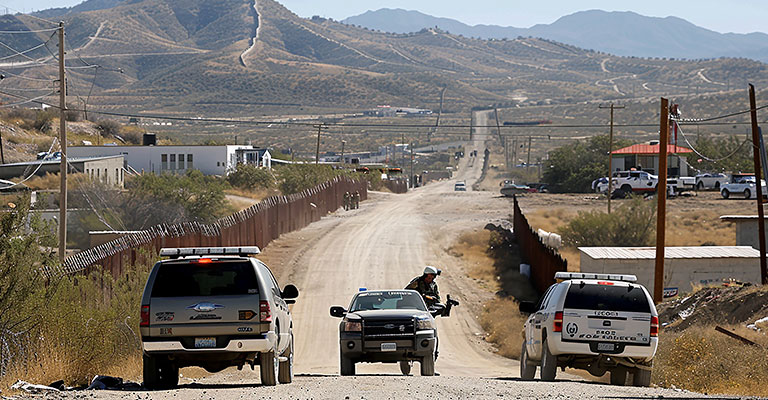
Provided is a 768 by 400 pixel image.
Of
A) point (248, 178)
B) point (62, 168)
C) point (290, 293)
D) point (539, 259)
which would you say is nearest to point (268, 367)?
point (290, 293)

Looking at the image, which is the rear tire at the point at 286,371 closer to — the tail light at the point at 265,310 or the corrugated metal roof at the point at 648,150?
the tail light at the point at 265,310

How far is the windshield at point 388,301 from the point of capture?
60.0 feet

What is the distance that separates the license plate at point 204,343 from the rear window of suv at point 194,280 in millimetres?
625

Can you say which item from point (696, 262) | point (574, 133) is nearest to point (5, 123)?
point (696, 262)

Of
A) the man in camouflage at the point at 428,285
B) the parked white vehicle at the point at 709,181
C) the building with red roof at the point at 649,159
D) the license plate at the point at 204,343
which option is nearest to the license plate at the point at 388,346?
the man in camouflage at the point at 428,285

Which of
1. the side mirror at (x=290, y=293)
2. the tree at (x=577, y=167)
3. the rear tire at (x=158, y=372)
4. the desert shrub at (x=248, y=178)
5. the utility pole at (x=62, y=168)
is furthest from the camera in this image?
the tree at (x=577, y=167)

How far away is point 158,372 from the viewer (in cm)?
1330

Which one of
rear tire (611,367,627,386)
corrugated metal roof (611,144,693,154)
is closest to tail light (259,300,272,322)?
rear tire (611,367,627,386)

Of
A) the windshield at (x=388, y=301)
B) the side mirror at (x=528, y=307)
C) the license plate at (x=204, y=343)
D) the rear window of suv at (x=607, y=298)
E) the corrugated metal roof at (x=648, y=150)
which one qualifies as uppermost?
the corrugated metal roof at (x=648, y=150)

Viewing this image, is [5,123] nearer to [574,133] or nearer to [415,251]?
[415,251]

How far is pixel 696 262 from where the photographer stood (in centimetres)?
3412

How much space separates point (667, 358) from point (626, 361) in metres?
3.53

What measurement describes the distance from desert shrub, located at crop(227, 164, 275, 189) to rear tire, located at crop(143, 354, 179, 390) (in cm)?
6696

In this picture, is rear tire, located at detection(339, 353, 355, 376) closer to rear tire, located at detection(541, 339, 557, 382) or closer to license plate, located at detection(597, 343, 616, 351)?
rear tire, located at detection(541, 339, 557, 382)
